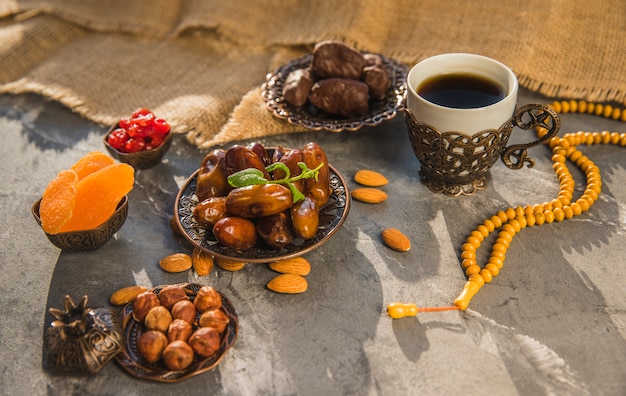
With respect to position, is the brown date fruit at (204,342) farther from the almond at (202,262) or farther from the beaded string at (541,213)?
the beaded string at (541,213)

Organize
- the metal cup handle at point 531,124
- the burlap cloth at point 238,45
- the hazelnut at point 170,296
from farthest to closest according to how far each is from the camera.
A: the burlap cloth at point 238,45 → the metal cup handle at point 531,124 → the hazelnut at point 170,296

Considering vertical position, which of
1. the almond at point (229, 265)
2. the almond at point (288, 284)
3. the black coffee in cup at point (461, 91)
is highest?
the black coffee in cup at point (461, 91)

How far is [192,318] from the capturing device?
3.97 ft

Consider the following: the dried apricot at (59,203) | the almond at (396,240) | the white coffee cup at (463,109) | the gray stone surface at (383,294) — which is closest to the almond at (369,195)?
the gray stone surface at (383,294)

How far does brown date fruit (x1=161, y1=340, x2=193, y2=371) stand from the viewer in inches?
44.4

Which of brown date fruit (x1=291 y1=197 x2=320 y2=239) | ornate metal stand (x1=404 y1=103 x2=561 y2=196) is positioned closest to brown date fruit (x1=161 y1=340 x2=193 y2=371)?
brown date fruit (x1=291 y1=197 x2=320 y2=239)

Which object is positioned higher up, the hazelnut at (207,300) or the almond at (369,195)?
the hazelnut at (207,300)

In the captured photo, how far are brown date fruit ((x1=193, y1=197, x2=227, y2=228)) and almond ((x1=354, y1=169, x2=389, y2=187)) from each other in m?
0.43

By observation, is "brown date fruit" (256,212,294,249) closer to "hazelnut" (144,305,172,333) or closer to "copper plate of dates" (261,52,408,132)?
"hazelnut" (144,305,172,333)

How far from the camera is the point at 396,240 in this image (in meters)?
1.41

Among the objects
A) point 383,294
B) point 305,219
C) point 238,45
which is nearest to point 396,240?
point 383,294

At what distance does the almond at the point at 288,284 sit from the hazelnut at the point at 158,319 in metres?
0.24

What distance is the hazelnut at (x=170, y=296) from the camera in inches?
48.5

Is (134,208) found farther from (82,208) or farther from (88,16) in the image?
(88,16)
